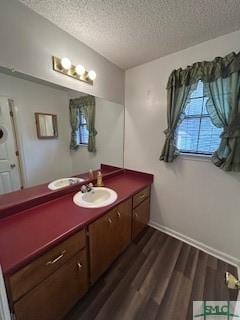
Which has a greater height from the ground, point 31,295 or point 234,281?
point 234,281

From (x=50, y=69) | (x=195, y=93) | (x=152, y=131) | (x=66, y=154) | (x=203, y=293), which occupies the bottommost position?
(x=203, y=293)

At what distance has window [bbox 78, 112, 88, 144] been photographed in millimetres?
1691

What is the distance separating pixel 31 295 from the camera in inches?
34.0

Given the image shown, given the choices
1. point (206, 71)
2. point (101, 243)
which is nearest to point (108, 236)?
point (101, 243)

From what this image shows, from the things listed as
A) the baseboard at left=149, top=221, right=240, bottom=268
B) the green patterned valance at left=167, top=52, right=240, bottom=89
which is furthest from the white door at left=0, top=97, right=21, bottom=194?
the baseboard at left=149, top=221, right=240, bottom=268

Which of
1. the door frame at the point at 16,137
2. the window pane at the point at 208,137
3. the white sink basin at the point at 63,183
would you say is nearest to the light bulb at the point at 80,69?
the door frame at the point at 16,137

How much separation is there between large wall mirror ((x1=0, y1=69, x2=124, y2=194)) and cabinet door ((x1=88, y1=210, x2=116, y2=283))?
0.65 metres

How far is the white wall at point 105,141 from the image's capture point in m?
1.77

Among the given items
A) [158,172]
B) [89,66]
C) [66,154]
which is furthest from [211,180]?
[89,66]

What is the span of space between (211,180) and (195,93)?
3.25 ft

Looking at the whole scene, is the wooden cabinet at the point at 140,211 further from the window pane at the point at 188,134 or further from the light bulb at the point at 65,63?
the light bulb at the point at 65,63

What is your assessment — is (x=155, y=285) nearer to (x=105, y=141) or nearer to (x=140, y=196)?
(x=140, y=196)

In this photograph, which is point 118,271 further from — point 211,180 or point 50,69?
point 50,69

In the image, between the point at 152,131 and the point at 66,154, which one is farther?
the point at 152,131
